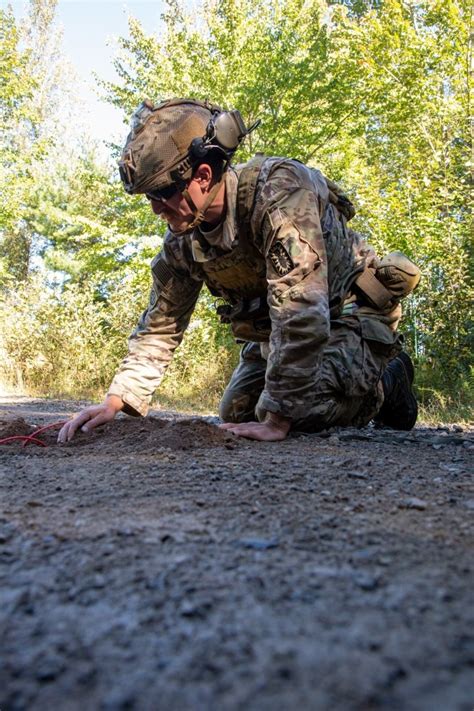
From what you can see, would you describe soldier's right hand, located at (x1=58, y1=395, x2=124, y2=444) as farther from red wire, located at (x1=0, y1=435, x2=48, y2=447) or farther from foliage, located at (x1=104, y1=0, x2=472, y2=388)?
foliage, located at (x1=104, y1=0, x2=472, y2=388)

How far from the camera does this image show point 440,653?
72 centimetres

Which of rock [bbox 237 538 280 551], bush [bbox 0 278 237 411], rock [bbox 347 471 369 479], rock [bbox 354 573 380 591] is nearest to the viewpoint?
rock [bbox 354 573 380 591]

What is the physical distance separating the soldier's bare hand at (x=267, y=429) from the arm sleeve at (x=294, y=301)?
3.0 inches

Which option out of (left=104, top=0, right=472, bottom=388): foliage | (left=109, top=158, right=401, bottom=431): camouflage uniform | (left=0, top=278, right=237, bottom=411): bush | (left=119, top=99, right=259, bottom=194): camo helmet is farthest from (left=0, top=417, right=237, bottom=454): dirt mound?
(left=0, top=278, right=237, bottom=411): bush

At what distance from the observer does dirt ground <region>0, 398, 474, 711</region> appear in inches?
26.5

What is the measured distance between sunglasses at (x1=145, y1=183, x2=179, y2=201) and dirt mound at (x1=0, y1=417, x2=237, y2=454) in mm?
1048

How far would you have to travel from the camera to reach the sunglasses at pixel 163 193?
2.77 metres

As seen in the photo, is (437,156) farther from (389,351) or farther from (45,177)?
(45,177)

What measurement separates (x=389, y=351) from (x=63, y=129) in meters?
25.2

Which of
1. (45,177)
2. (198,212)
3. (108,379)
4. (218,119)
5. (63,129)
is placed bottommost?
(108,379)

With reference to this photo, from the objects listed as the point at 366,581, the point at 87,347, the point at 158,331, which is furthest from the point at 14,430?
the point at 87,347

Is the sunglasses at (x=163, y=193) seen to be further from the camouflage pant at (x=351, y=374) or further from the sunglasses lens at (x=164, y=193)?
the camouflage pant at (x=351, y=374)

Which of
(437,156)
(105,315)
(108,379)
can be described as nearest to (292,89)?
(437,156)

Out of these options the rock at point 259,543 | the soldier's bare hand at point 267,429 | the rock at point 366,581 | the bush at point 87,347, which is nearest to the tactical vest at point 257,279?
the soldier's bare hand at point 267,429
